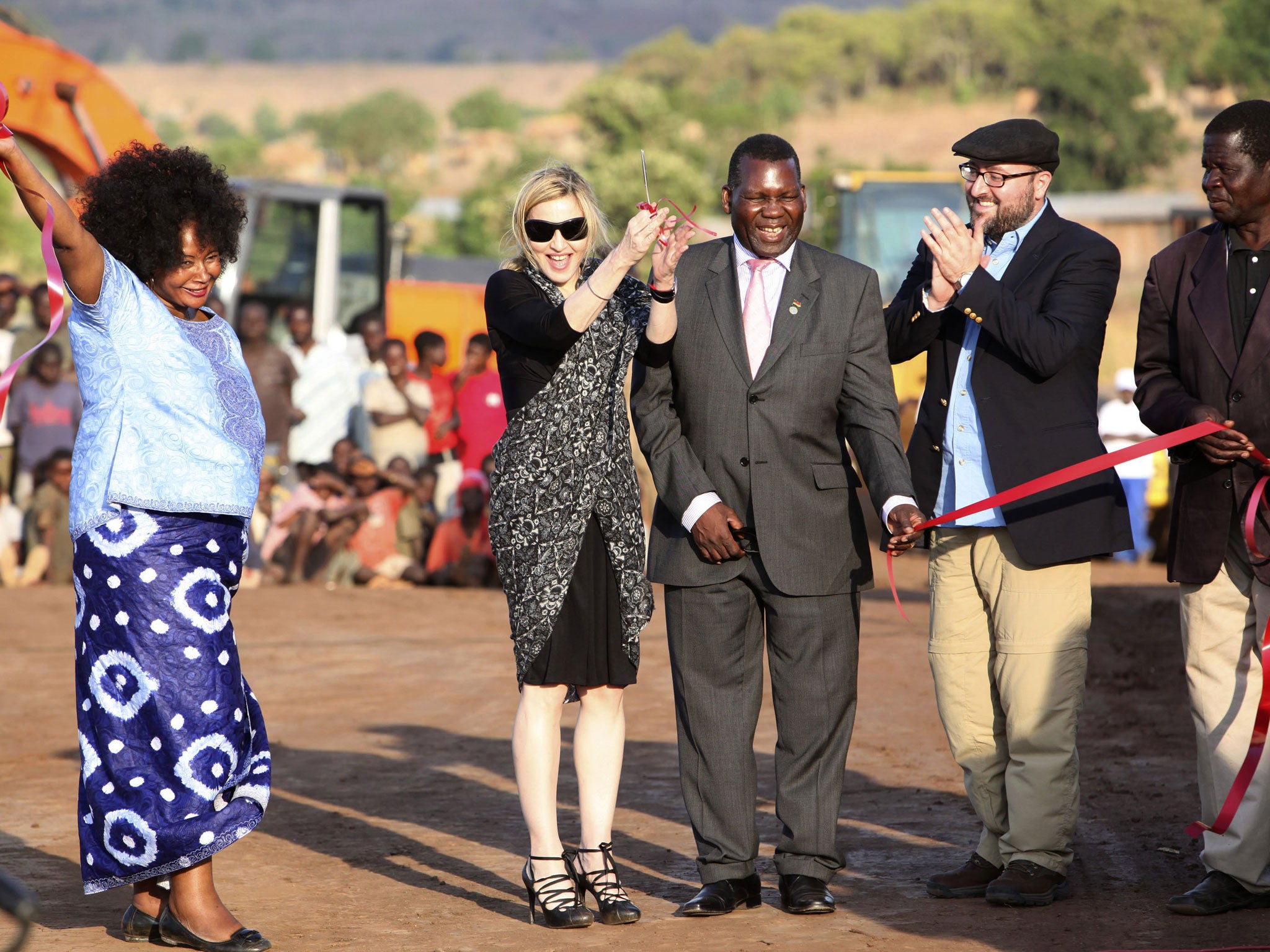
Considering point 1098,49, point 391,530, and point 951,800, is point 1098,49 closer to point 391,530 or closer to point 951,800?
point 391,530

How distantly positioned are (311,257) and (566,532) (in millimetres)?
13299

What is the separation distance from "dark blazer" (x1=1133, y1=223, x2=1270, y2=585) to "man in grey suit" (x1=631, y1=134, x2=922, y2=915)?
895 millimetres

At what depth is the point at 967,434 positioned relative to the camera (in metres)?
5.16

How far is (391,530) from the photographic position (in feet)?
42.1

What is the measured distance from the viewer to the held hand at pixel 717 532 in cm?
485

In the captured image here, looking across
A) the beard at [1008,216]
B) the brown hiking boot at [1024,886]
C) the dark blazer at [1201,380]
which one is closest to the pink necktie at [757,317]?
the beard at [1008,216]

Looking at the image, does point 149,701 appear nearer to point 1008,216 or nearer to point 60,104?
point 1008,216

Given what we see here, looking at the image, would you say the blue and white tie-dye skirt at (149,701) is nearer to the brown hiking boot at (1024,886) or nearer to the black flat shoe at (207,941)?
the black flat shoe at (207,941)

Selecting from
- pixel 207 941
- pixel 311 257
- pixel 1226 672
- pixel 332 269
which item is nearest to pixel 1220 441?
pixel 1226 672

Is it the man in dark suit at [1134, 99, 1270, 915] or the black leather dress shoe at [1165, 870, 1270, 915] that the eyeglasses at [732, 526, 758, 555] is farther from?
the black leather dress shoe at [1165, 870, 1270, 915]

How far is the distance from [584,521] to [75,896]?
6.97 ft

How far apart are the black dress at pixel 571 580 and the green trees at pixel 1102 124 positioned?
4824cm

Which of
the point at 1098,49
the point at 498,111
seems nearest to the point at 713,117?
the point at 1098,49

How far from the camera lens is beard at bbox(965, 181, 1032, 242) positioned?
510 centimetres
